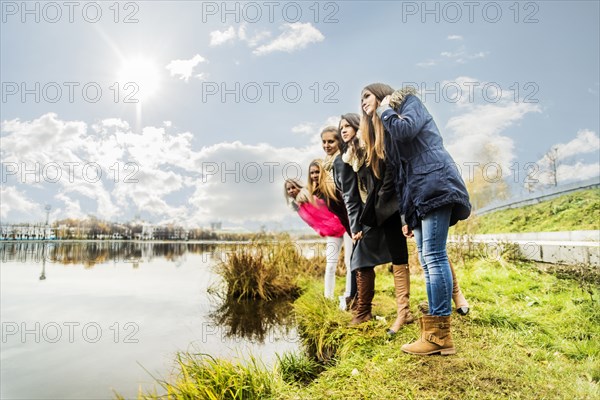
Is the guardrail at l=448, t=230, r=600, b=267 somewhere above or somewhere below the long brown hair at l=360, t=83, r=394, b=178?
below

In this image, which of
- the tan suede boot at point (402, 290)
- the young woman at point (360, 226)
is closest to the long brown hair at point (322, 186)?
the young woman at point (360, 226)

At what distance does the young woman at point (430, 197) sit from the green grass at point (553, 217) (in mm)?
5452

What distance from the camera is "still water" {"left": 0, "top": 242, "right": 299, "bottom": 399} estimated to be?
321cm

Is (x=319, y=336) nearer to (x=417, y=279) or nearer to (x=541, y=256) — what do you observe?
(x=417, y=279)

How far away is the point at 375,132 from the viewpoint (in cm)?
314

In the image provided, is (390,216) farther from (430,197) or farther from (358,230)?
(430,197)

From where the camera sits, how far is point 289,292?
6.77m

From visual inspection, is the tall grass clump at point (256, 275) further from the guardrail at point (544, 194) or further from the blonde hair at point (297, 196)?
the guardrail at point (544, 194)

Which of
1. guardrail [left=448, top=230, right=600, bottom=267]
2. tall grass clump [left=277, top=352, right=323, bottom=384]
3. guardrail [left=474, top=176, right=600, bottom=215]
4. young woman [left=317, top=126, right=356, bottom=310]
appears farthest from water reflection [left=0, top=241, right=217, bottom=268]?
guardrail [left=474, top=176, right=600, bottom=215]

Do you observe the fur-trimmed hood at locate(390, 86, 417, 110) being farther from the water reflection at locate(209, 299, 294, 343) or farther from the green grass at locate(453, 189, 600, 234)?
the green grass at locate(453, 189, 600, 234)

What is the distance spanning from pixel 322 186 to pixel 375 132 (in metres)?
1.44

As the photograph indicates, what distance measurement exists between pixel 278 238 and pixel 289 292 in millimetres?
1135

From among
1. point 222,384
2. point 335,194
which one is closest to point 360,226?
point 335,194

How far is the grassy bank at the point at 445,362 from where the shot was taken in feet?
7.32
